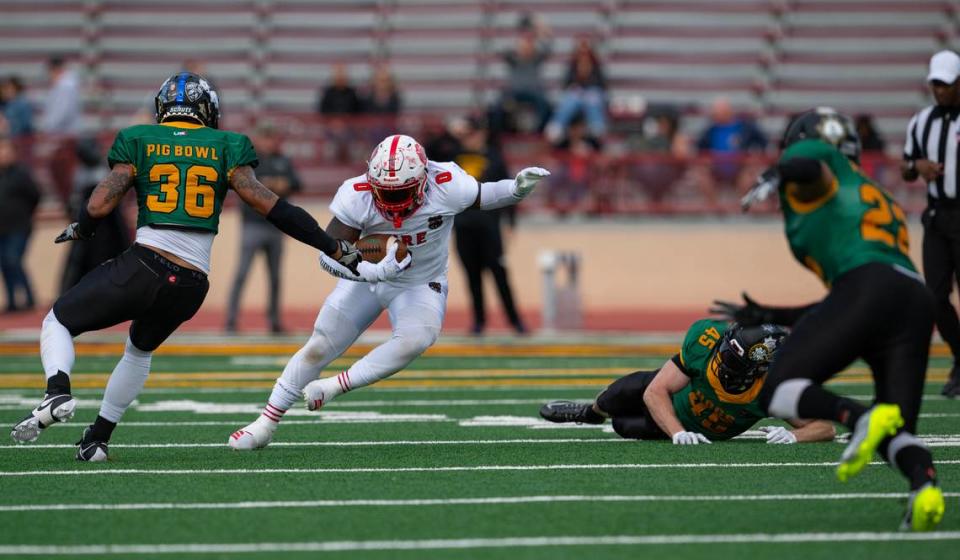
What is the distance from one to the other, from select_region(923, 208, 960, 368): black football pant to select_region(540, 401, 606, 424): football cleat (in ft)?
8.65

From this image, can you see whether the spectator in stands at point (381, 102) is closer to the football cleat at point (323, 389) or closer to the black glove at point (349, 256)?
the football cleat at point (323, 389)

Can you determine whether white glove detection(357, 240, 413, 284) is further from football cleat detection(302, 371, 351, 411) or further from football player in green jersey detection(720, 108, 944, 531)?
football player in green jersey detection(720, 108, 944, 531)

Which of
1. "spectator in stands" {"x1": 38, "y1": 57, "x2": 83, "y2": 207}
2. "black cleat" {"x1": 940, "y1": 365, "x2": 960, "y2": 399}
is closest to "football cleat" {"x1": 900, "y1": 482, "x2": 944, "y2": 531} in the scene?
"black cleat" {"x1": 940, "y1": 365, "x2": 960, "y2": 399}

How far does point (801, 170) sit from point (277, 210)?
2.60 m

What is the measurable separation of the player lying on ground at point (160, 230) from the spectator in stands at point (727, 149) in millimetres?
10572

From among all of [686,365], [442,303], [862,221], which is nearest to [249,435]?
[442,303]

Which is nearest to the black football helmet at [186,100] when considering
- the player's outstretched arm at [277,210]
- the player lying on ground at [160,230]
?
the player lying on ground at [160,230]

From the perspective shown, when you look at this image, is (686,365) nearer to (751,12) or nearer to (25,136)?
(25,136)

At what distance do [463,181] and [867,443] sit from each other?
3.19 meters

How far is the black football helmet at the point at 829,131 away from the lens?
6.00m

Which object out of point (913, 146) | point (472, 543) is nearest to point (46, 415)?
point (472, 543)

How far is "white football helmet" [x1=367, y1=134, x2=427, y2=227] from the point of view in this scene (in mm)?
7648

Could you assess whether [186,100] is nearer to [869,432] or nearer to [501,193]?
[501,193]

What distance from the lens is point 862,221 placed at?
5809 mm
